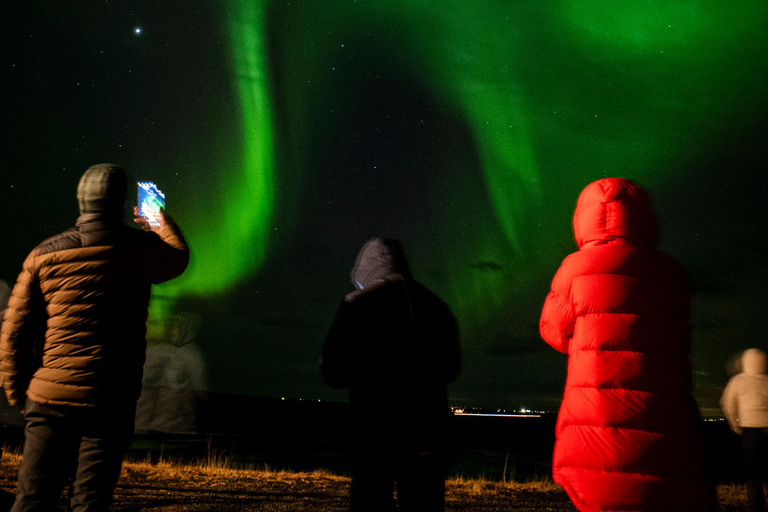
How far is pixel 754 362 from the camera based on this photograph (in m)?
6.09

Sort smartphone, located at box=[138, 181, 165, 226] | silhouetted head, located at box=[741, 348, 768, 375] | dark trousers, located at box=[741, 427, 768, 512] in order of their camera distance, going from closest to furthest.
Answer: smartphone, located at box=[138, 181, 165, 226] → dark trousers, located at box=[741, 427, 768, 512] → silhouetted head, located at box=[741, 348, 768, 375]

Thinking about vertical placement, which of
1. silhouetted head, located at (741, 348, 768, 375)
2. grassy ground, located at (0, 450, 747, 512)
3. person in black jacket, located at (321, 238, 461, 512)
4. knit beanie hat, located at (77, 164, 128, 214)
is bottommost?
grassy ground, located at (0, 450, 747, 512)

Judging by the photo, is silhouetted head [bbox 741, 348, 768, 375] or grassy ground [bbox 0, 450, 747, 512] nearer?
grassy ground [bbox 0, 450, 747, 512]

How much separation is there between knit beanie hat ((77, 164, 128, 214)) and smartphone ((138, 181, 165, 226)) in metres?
0.33

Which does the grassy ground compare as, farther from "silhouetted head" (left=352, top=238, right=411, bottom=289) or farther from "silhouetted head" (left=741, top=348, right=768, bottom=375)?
"silhouetted head" (left=352, top=238, right=411, bottom=289)

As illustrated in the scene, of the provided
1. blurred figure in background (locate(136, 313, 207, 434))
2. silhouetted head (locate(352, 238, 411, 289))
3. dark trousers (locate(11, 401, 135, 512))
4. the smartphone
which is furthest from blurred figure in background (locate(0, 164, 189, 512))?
blurred figure in background (locate(136, 313, 207, 434))

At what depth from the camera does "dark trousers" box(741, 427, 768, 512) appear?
5.84m

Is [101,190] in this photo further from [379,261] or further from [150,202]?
[379,261]

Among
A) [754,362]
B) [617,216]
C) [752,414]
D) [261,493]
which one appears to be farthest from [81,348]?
[754,362]

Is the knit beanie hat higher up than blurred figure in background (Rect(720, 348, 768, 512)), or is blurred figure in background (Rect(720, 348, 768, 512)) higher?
the knit beanie hat

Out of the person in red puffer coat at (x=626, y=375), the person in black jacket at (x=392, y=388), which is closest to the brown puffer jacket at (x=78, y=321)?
the person in black jacket at (x=392, y=388)

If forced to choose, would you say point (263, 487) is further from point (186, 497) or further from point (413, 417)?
point (413, 417)

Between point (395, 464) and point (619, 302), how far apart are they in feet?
4.38

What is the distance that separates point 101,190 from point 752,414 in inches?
227
